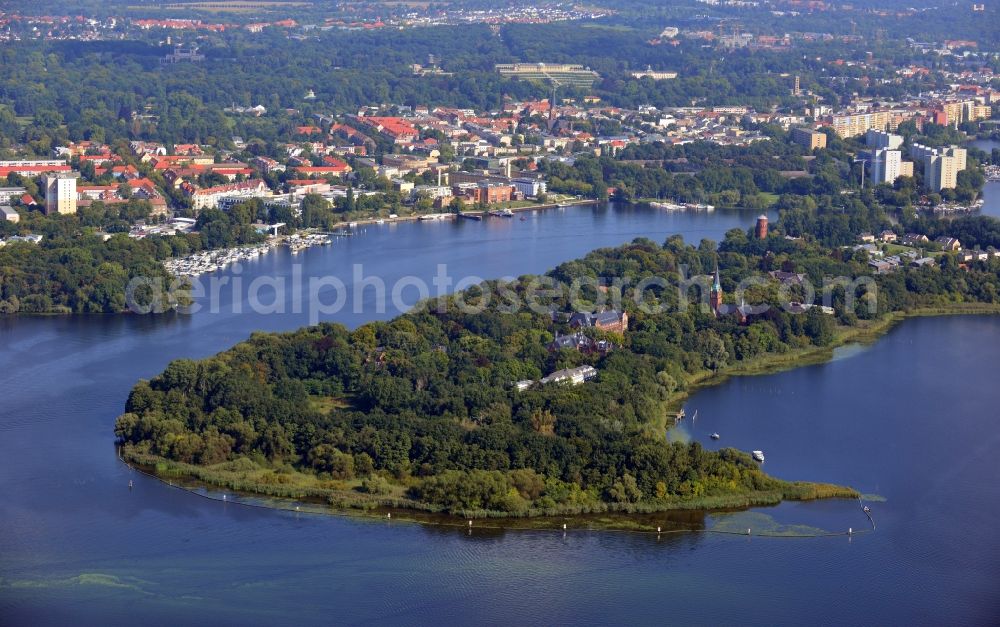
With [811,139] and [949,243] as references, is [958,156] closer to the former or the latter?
[811,139]

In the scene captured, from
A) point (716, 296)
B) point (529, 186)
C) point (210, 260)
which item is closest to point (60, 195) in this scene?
point (210, 260)

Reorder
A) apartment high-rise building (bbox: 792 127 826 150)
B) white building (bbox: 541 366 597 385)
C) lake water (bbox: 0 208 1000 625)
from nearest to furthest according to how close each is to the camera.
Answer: lake water (bbox: 0 208 1000 625) < white building (bbox: 541 366 597 385) < apartment high-rise building (bbox: 792 127 826 150)

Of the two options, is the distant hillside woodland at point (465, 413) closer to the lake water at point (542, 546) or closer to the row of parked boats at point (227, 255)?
the lake water at point (542, 546)

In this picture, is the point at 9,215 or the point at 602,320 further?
the point at 9,215

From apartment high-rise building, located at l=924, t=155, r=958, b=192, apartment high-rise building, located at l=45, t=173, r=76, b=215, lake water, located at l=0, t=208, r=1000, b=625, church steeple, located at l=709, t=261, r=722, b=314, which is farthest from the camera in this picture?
apartment high-rise building, located at l=924, t=155, r=958, b=192

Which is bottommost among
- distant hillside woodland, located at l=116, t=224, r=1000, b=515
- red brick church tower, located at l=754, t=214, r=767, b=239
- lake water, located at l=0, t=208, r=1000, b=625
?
lake water, located at l=0, t=208, r=1000, b=625

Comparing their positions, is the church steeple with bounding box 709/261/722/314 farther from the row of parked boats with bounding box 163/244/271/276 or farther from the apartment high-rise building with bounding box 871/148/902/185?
the apartment high-rise building with bounding box 871/148/902/185

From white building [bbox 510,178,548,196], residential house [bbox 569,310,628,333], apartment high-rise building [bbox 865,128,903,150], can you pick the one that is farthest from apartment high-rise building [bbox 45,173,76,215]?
apartment high-rise building [bbox 865,128,903,150]

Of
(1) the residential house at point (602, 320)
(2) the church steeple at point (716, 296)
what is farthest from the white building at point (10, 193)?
(2) the church steeple at point (716, 296)
